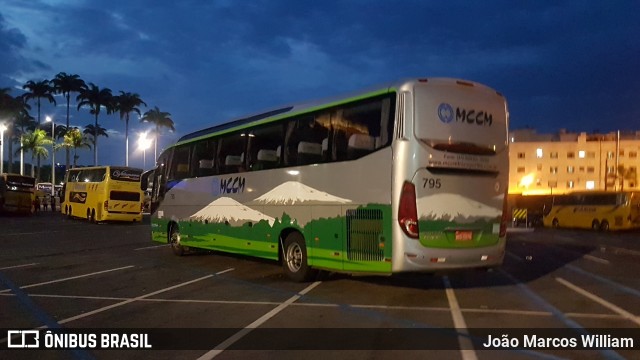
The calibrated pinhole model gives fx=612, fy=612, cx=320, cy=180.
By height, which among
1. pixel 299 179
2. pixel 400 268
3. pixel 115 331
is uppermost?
pixel 299 179

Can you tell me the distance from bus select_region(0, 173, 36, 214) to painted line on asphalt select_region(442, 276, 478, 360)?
1543 inches

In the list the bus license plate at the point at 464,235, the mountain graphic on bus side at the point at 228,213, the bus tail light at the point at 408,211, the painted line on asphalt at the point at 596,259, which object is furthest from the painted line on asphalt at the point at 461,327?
the painted line on asphalt at the point at 596,259

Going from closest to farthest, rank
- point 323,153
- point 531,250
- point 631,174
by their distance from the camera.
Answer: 1. point 323,153
2. point 531,250
3. point 631,174

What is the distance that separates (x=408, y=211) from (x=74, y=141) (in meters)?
75.4

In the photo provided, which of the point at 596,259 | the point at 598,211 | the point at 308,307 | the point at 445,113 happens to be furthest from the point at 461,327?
the point at 598,211

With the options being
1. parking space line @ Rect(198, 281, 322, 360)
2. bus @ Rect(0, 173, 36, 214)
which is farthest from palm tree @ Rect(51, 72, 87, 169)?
parking space line @ Rect(198, 281, 322, 360)

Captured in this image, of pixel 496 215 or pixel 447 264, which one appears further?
pixel 496 215

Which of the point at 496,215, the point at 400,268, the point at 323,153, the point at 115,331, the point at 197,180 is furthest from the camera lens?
the point at 197,180

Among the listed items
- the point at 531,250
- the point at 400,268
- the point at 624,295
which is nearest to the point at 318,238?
the point at 400,268

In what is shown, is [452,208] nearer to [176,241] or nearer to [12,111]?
[176,241]

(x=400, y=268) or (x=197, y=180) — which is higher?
(x=197, y=180)

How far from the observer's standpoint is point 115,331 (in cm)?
797

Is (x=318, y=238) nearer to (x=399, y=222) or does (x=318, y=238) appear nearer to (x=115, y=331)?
(x=399, y=222)

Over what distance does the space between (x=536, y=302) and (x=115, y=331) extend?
662 centimetres
